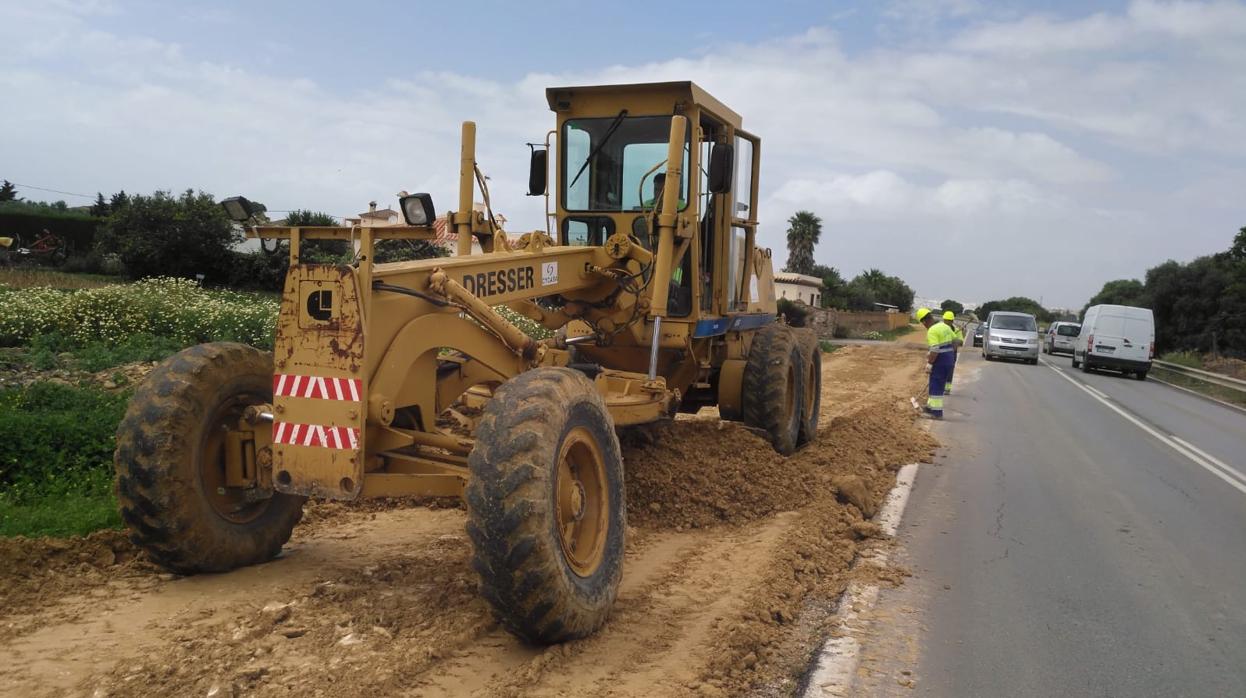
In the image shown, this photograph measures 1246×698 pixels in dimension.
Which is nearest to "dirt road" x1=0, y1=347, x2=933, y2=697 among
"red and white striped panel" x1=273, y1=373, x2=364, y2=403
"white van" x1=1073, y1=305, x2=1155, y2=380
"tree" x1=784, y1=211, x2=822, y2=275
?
"red and white striped panel" x1=273, y1=373, x2=364, y2=403

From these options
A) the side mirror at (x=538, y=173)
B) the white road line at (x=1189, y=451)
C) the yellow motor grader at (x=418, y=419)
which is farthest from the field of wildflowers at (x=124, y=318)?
the white road line at (x=1189, y=451)

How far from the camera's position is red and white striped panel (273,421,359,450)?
4320 millimetres

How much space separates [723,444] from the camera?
26.1 feet

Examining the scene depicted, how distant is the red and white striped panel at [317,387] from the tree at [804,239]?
82.9 meters

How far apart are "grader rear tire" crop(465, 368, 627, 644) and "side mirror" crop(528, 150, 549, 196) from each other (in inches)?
144

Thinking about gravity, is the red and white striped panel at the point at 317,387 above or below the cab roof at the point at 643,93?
below

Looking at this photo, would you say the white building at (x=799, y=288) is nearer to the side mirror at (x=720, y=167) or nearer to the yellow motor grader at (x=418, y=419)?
the side mirror at (x=720, y=167)

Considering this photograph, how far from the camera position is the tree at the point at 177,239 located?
76.9 ft

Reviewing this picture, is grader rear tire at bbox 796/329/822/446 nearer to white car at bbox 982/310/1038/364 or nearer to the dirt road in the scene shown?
the dirt road

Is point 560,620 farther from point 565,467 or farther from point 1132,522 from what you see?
point 1132,522

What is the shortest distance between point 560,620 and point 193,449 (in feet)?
6.90

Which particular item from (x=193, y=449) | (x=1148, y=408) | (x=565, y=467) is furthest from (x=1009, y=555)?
(x=1148, y=408)

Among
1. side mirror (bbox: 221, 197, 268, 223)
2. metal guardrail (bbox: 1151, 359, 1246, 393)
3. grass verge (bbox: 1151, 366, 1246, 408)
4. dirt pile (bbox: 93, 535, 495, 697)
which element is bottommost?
grass verge (bbox: 1151, 366, 1246, 408)

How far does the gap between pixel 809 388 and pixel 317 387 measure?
268 inches
